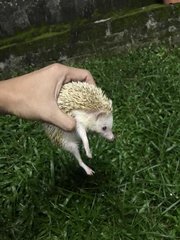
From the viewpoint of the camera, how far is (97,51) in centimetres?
521

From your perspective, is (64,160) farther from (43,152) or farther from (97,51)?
(97,51)

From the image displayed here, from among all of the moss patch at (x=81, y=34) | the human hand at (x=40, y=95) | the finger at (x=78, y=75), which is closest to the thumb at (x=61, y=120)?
the human hand at (x=40, y=95)

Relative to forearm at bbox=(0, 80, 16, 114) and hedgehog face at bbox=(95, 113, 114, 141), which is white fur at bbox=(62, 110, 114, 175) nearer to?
hedgehog face at bbox=(95, 113, 114, 141)

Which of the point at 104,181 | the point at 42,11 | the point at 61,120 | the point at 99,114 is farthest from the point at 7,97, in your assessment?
the point at 42,11

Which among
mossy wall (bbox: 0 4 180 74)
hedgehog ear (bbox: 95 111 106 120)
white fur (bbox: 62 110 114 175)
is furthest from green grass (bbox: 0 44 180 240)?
mossy wall (bbox: 0 4 180 74)

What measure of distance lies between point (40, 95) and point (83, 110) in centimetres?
24

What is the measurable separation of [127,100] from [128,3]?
1.47 m

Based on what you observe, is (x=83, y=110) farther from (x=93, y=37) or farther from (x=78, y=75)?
(x=93, y=37)

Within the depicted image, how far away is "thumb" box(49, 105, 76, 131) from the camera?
8.05ft

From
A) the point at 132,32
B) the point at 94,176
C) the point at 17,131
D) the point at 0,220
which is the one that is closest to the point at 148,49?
the point at 132,32

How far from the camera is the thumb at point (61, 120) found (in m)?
2.45

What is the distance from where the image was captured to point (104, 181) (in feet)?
10.9

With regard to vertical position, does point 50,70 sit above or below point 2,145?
above

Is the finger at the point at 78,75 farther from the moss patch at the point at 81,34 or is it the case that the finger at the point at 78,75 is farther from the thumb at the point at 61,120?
the moss patch at the point at 81,34
